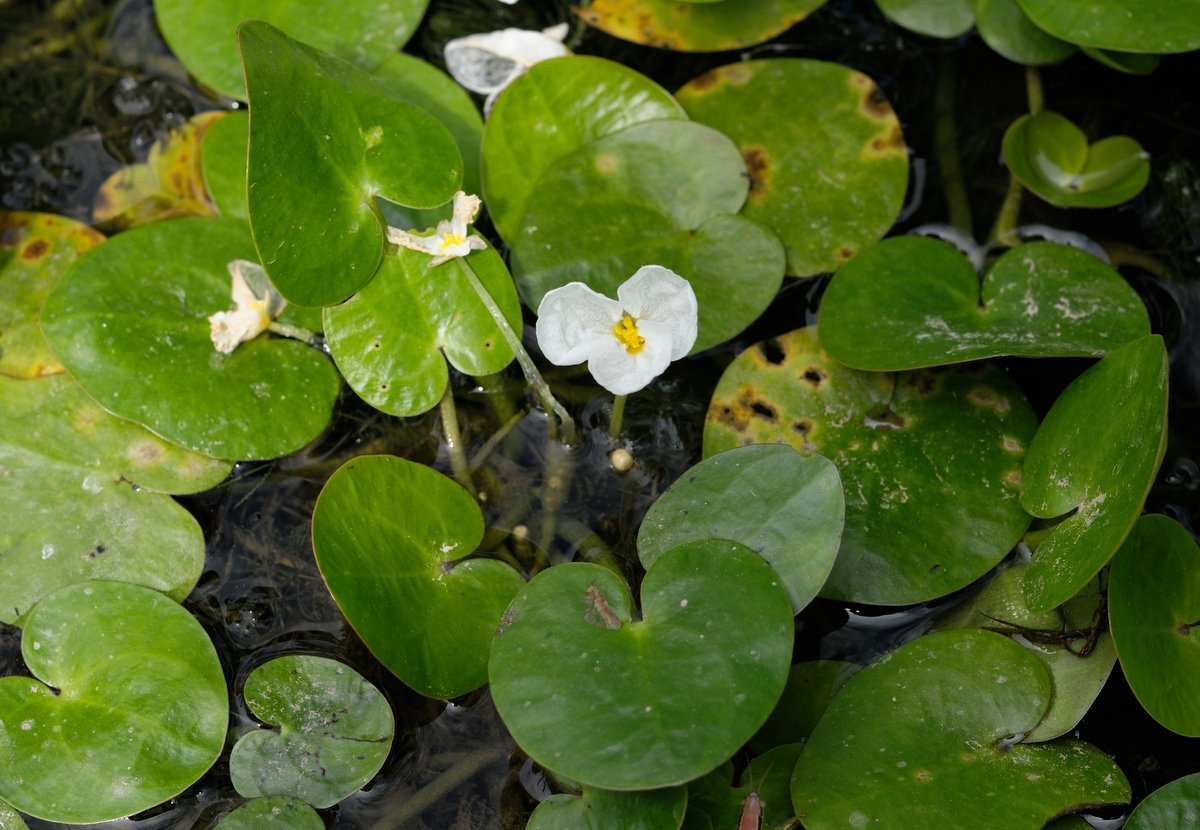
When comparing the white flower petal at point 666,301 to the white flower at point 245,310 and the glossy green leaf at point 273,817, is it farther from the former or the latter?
the glossy green leaf at point 273,817

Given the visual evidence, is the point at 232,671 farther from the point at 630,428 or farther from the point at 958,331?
the point at 958,331

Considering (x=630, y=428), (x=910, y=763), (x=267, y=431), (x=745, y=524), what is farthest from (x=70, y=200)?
(x=910, y=763)

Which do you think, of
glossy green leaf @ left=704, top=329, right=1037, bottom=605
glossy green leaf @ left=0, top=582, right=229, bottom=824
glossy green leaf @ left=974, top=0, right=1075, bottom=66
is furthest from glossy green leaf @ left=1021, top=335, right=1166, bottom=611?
glossy green leaf @ left=0, top=582, right=229, bottom=824

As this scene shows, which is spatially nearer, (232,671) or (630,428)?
(232,671)

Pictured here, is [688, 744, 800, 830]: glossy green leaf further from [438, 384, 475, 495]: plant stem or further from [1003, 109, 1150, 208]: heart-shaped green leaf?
[1003, 109, 1150, 208]: heart-shaped green leaf

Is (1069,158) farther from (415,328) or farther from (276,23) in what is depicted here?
(276,23)

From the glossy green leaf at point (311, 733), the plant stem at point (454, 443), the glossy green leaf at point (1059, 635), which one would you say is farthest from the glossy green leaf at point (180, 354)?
the glossy green leaf at point (1059, 635)

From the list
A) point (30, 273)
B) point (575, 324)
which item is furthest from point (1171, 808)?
point (30, 273)
